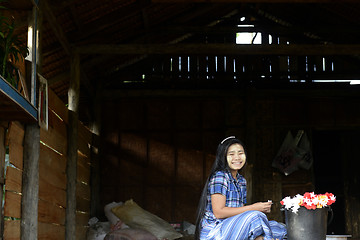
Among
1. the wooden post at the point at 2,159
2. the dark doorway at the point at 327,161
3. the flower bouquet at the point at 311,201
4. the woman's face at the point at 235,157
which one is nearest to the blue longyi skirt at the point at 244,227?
the flower bouquet at the point at 311,201

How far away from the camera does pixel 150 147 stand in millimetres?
10078

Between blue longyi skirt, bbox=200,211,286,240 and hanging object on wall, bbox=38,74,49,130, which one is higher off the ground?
hanging object on wall, bbox=38,74,49,130

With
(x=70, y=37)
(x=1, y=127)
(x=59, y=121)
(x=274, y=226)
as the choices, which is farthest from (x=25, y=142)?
(x=70, y=37)

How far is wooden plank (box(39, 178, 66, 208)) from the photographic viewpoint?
5867mm

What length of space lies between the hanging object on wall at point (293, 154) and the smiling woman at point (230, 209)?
18.7ft

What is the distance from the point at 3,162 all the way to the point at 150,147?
562 cm

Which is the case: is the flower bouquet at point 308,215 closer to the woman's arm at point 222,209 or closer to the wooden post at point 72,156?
the woman's arm at point 222,209

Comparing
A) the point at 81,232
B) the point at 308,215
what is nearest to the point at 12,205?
the point at 308,215

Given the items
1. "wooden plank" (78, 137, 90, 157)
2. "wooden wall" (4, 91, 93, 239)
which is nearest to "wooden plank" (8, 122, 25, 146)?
"wooden wall" (4, 91, 93, 239)

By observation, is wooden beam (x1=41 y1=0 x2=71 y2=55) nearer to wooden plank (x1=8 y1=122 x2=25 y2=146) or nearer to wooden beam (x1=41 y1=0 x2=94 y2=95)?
wooden beam (x1=41 y1=0 x2=94 y2=95)

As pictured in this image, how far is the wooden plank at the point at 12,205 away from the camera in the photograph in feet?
15.1

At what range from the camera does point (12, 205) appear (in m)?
4.77

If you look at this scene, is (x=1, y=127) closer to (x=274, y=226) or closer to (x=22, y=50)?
(x=22, y=50)

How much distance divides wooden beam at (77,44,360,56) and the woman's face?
12.0 feet
